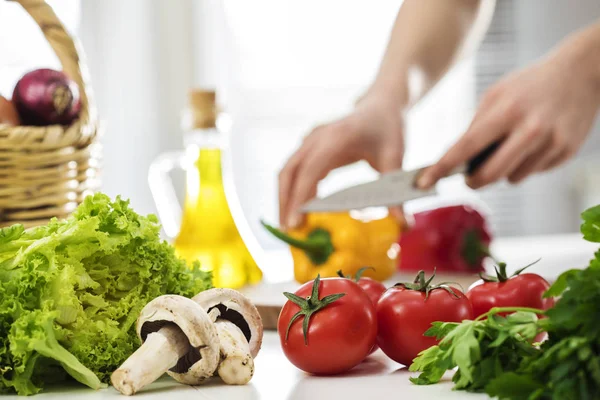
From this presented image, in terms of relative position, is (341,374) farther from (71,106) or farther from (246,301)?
(71,106)

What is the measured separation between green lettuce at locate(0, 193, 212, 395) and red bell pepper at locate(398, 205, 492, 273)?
123 cm

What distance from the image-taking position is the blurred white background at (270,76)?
10.1 feet

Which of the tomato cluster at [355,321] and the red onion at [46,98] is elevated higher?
the red onion at [46,98]

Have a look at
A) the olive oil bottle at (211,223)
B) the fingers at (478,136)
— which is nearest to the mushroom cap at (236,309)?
the olive oil bottle at (211,223)

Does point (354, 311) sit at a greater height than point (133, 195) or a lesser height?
greater

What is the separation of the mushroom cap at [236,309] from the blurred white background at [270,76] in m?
1.59

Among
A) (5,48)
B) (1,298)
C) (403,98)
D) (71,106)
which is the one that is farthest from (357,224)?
(5,48)

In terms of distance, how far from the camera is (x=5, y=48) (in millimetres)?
2375

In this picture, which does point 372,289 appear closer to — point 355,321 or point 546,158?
point 355,321

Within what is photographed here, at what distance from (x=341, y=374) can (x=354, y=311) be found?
0.09m

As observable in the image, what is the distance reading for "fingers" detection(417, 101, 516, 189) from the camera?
1624 millimetres

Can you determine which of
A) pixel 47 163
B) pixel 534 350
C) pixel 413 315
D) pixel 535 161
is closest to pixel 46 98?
pixel 47 163

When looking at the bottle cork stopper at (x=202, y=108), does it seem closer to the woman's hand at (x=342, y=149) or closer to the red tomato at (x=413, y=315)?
the woman's hand at (x=342, y=149)

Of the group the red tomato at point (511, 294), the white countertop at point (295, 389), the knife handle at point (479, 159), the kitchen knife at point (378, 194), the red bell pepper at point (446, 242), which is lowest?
the red bell pepper at point (446, 242)
